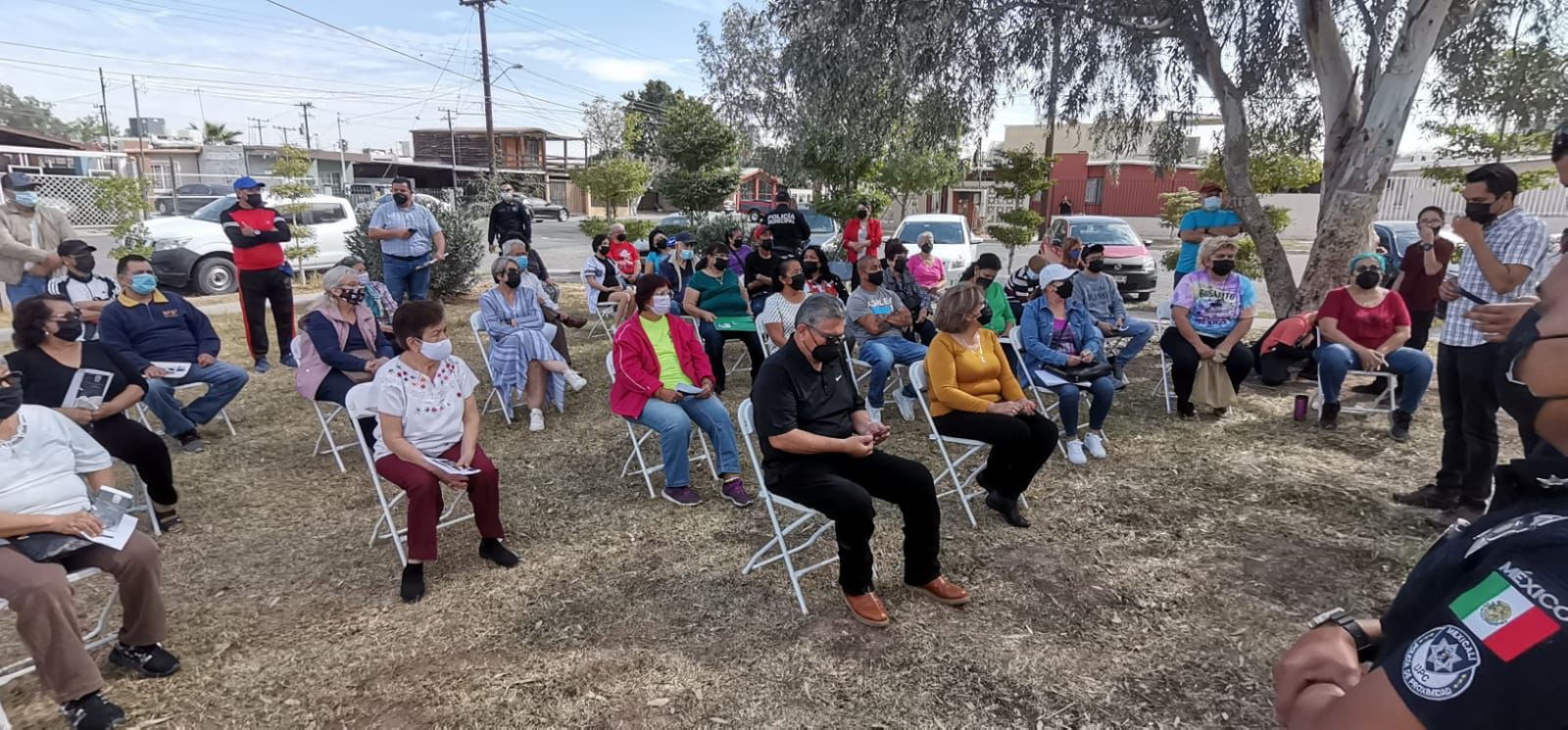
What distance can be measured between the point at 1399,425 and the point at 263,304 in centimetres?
972

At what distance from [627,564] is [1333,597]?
3.29m

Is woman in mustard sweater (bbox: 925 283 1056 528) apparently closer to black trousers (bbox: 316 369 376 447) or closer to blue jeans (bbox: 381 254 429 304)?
black trousers (bbox: 316 369 376 447)

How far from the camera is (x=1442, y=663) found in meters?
0.87

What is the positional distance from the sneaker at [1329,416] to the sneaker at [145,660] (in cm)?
712

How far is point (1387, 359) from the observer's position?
5684mm

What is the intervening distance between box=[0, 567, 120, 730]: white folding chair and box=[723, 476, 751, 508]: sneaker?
2806mm

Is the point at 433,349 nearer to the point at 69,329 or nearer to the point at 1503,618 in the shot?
the point at 69,329

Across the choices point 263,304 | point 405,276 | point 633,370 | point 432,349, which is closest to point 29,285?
point 263,304

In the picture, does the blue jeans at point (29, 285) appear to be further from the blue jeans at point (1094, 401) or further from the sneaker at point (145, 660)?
the blue jeans at point (1094, 401)

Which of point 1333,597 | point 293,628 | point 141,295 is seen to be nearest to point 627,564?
point 293,628

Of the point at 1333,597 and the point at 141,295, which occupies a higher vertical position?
the point at 141,295

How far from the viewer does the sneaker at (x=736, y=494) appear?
452cm

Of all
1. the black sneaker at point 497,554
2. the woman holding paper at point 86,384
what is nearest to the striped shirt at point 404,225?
the woman holding paper at point 86,384

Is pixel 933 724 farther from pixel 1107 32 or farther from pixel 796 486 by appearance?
pixel 1107 32
